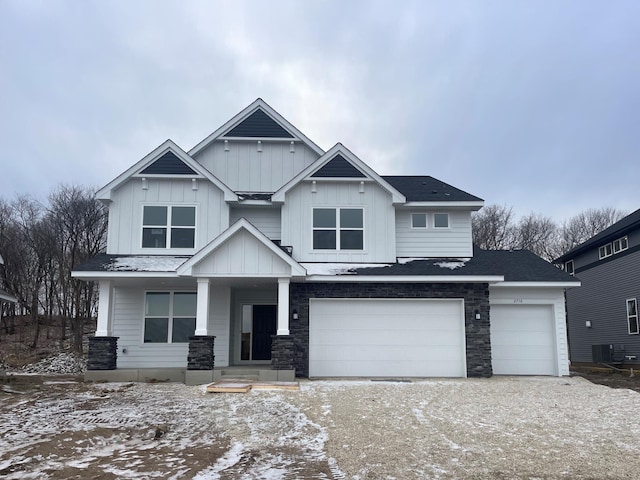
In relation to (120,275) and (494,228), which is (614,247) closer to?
(120,275)

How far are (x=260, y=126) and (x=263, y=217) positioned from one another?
10.4ft

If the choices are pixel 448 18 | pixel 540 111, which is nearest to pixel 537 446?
pixel 448 18

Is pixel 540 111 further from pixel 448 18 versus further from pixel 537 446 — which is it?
pixel 537 446

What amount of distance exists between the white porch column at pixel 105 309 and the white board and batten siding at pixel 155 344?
0.82m

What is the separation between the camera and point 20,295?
2928cm

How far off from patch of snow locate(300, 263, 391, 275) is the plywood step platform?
134 inches

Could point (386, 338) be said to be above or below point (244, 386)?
above

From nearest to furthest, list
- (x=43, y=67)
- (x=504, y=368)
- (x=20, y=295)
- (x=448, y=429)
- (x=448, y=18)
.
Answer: (x=448, y=429)
(x=448, y=18)
(x=504, y=368)
(x=43, y=67)
(x=20, y=295)

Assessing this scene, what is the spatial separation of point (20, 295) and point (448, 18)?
26849 millimetres

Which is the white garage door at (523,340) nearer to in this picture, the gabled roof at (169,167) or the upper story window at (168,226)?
the gabled roof at (169,167)

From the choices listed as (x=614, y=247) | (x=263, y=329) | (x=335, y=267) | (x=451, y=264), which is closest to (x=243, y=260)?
(x=335, y=267)

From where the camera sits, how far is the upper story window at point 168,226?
15812mm

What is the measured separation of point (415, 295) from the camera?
15.1m

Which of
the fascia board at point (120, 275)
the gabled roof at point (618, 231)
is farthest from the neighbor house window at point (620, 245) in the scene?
the fascia board at point (120, 275)
